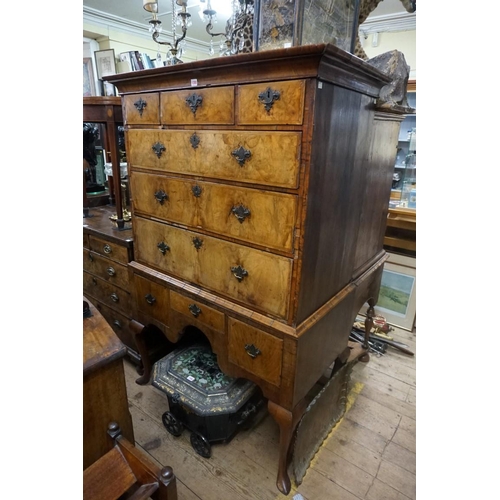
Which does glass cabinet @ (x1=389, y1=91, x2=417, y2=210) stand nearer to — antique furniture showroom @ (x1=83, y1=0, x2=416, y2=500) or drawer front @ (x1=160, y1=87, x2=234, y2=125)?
antique furniture showroom @ (x1=83, y1=0, x2=416, y2=500)

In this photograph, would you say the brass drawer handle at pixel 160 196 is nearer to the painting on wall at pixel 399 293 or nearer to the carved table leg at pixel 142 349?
the carved table leg at pixel 142 349

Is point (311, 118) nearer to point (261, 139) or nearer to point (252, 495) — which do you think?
point (261, 139)

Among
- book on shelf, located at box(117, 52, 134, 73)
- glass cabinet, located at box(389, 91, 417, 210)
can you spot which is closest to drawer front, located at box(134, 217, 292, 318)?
glass cabinet, located at box(389, 91, 417, 210)

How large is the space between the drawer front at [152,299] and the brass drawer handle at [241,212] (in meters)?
0.58

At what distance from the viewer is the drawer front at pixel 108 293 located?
6.24 feet

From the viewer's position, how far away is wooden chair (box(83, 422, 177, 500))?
27.4 inches

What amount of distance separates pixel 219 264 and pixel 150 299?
1.74ft

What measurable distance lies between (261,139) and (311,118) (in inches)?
6.8

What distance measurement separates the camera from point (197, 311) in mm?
1391

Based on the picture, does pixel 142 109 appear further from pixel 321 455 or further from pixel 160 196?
pixel 321 455

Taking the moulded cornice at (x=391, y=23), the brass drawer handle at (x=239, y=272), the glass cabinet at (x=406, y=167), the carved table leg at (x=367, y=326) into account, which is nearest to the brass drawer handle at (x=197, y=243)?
the brass drawer handle at (x=239, y=272)

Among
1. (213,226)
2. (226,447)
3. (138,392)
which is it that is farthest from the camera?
(138,392)
